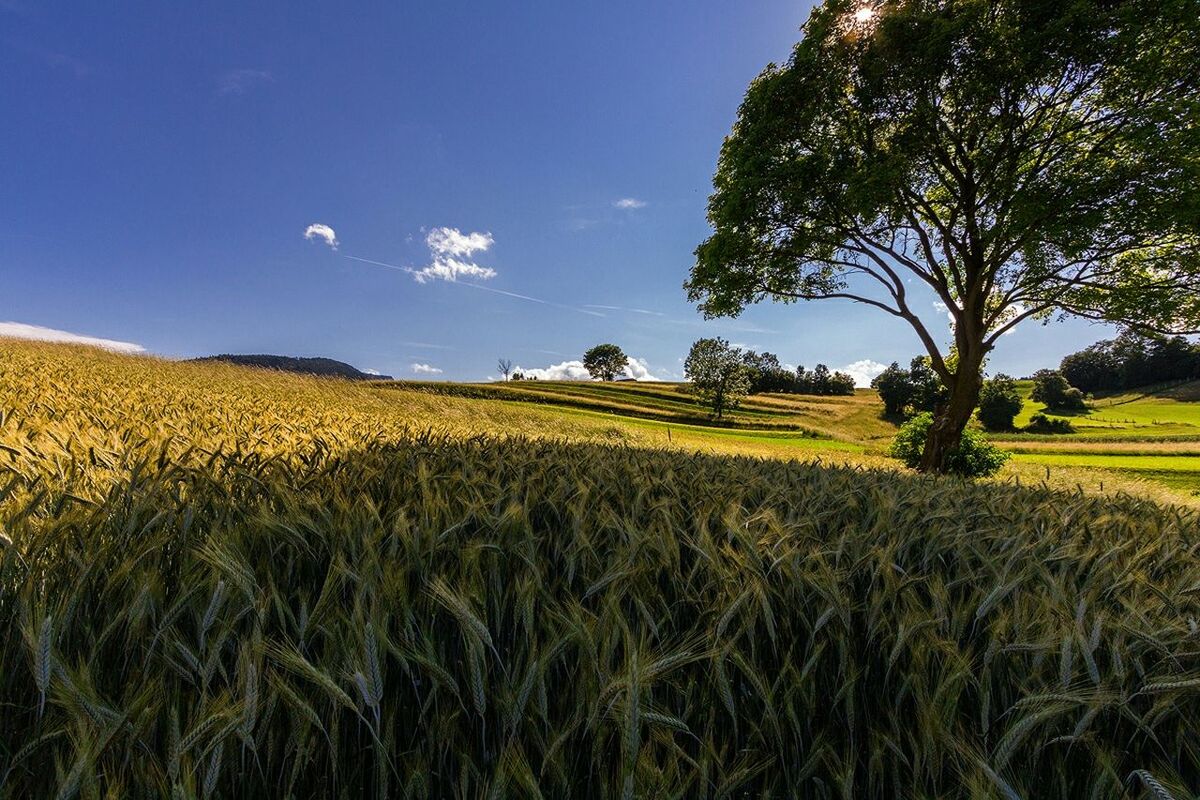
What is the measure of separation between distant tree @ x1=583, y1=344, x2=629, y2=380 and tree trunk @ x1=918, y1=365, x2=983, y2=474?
11692cm

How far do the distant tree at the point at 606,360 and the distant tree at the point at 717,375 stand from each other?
2032 inches

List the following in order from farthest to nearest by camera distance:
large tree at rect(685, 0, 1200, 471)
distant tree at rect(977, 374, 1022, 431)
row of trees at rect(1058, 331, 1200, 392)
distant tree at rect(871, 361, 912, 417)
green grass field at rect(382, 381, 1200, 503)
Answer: row of trees at rect(1058, 331, 1200, 392) < distant tree at rect(871, 361, 912, 417) < distant tree at rect(977, 374, 1022, 431) < green grass field at rect(382, 381, 1200, 503) < large tree at rect(685, 0, 1200, 471)

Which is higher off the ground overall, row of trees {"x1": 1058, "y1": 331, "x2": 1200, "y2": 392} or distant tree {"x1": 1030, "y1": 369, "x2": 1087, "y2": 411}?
row of trees {"x1": 1058, "y1": 331, "x2": 1200, "y2": 392}

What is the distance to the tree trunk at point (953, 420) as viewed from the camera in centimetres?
1520

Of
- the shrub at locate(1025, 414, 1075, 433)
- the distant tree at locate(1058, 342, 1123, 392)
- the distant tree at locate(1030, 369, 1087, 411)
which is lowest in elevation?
the shrub at locate(1025, 414, 1075, 433)

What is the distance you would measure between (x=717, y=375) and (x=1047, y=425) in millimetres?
44364

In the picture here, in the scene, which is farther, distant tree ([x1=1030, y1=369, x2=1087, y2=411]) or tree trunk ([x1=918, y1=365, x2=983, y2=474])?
distant tree ([x1=1030, y1=369, x2=1087, y2=411])

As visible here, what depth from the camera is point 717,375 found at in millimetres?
71562

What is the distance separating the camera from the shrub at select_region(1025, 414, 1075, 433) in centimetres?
6388

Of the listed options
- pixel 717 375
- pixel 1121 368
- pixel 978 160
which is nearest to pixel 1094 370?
pixel 1121 368

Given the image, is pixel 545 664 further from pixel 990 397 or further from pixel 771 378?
pixel 771 378

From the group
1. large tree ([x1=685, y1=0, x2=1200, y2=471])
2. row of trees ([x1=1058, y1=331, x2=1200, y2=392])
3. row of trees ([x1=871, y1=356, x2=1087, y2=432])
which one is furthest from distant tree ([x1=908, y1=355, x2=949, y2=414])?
large tree ([x1=685, y1=0, x2=1200, y2=471])

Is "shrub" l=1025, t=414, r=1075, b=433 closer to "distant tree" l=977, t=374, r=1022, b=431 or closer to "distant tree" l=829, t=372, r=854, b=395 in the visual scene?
"distant tree" l=977, t=374, r=1022, b=431

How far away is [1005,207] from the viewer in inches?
524
